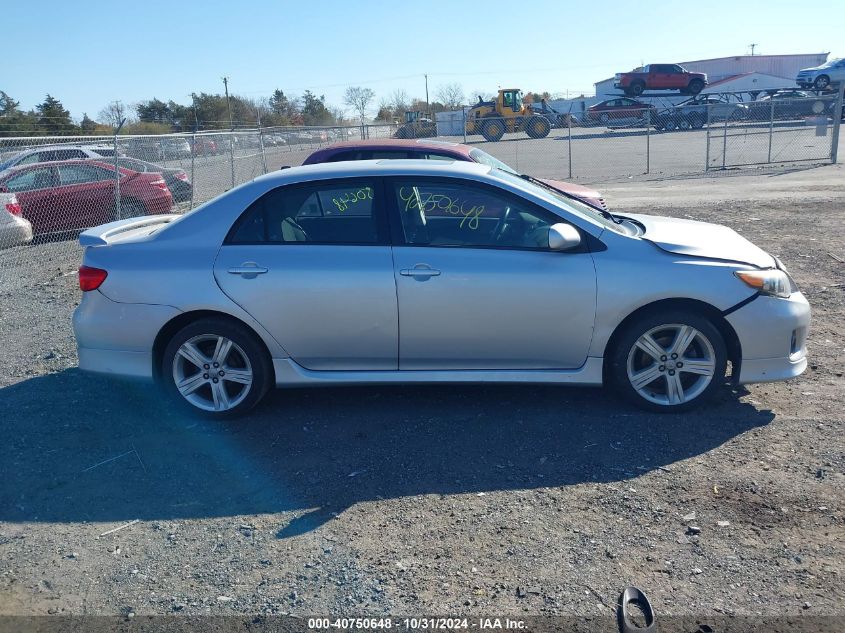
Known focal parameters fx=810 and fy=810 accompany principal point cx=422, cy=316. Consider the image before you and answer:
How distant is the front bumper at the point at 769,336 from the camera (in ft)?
16.7

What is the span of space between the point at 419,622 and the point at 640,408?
2572 mm

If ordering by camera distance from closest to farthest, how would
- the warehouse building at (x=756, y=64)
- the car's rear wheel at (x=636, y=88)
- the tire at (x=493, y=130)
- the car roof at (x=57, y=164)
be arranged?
the car roof at (x=57, y=164) < the tire at (x=493, y=130) < the car's rear wheel at (x=636, y=88) < the warehouse building at (x=756, y=64)

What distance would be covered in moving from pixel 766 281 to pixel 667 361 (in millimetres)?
796

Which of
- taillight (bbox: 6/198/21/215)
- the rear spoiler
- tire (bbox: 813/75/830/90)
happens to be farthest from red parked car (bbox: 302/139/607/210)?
tire (bbox: 813/75/830/90)

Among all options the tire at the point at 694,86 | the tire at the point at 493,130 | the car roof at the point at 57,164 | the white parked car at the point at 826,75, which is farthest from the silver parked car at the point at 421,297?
the tire at the point at 694,86

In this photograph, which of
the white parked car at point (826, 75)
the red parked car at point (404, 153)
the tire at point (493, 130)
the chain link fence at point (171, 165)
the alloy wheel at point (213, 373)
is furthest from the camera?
the white parked car at point (826, 75)

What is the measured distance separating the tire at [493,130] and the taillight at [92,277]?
33.4m

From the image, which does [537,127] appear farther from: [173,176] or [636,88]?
[173,176]

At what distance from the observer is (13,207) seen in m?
12.9

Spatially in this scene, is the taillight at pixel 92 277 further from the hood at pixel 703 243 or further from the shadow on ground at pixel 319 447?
Result: the hood at pixel 703 243

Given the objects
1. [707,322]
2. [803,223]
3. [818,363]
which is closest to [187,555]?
[707,322]

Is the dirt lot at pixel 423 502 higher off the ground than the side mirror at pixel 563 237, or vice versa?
the side mirror at pixel 563 237

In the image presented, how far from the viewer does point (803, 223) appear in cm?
1228

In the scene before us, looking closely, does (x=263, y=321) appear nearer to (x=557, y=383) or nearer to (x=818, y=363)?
(x=557, y=383)
